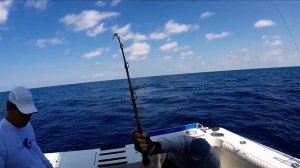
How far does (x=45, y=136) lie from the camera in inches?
525

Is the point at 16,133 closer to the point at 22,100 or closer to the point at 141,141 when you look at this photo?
the point at 22,100

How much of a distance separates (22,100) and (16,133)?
41 centimetres

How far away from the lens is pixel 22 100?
8.86 ft

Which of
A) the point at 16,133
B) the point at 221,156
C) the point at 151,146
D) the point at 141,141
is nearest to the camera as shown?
the point at 141,141

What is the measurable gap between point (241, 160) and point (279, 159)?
602mm

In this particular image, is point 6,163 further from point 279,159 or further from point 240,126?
point 240,126

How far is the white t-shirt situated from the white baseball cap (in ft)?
0.91

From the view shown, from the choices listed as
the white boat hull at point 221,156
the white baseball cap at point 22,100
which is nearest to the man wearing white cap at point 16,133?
the white baseball cap at point 22,100

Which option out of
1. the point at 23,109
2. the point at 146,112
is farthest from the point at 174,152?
the point at 146,112

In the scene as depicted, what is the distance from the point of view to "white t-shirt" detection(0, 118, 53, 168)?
261cm

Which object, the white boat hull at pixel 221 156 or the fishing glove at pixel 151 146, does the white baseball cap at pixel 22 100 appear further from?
the white boat hull at pixel 221 156

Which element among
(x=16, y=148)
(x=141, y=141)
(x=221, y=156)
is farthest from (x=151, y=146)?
(x=221, y=156)

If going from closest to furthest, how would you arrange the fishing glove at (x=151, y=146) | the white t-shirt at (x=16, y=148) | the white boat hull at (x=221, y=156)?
the white t-shirt at (x=16, y=148), the fishing glove at (x=151, y=146), the white boat hull at (x=221, y=156)

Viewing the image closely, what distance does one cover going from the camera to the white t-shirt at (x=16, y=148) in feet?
8.56
